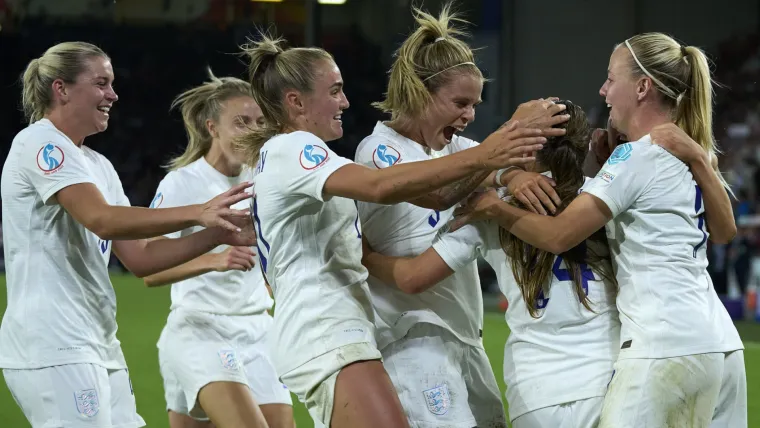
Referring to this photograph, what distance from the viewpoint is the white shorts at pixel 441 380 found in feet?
11.0

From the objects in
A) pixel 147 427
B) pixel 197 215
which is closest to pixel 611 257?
pixel 197 215

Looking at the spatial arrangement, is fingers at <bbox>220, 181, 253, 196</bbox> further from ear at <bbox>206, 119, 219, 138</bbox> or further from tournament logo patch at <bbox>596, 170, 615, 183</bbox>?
ear at <bbox>206, 119, 219, 138</bbox>

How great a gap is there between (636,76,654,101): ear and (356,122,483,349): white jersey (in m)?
0.76

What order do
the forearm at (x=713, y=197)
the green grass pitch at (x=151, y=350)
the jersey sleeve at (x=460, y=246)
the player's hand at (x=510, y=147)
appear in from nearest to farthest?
the player's hand at (x=510, y=147) → the forearm at (x=713, y=197) → the jersey sleeve at (x=460, y=246) → the green grass pitch at (x=151, y=350)

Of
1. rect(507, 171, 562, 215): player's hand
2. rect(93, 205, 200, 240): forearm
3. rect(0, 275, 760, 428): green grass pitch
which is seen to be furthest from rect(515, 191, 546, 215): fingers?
rect(0, 275, 760, 428): green grass pitch

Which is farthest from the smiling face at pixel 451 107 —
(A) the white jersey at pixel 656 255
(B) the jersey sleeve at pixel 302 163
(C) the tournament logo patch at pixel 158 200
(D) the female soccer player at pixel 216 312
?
(C) the tournament logo patch at pixel 158 200

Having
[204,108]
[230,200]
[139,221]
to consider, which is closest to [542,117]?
[230,200]

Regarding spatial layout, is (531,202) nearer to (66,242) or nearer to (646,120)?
(646,120)

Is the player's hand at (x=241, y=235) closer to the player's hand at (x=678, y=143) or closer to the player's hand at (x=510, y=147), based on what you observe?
the player's hand at (x=510, y=147)

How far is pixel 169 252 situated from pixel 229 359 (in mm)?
782

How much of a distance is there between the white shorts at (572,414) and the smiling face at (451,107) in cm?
109

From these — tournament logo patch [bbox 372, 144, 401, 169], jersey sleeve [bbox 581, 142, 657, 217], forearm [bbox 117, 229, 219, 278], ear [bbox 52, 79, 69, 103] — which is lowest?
forearm [bbox 117, 229, 219, 278]

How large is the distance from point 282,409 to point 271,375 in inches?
6.7

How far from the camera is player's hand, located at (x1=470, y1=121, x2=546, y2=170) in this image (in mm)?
2869
